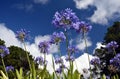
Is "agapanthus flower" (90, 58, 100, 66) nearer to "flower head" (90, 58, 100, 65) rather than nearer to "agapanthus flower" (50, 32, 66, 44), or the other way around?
"flower head" (90, 58, 100, 65)

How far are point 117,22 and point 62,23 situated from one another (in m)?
49.2

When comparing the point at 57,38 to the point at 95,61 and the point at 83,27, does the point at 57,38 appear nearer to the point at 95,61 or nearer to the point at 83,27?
the point at 83,27

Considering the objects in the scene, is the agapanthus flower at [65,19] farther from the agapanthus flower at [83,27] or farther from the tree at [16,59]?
the tree at [16,59]

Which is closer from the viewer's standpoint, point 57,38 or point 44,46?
point 57,38

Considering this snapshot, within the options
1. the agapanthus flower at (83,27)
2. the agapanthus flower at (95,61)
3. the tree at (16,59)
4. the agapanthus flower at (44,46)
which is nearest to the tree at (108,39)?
the tree at (16,59)

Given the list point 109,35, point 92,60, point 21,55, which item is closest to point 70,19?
point 92,60

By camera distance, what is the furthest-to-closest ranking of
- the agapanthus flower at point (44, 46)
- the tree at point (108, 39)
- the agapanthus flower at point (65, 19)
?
the tree at point (108, 39) → the agapanthus flower at point (44, 46) → the agapanthus flower at point (65, 19)

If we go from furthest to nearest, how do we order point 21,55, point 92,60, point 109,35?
1. point 109,35
2. point 21,55
3. point 92,60

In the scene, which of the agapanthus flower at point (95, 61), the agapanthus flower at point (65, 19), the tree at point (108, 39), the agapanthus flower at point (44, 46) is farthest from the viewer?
the tree at point (108, 39)

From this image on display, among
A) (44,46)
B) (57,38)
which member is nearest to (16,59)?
(44,46)

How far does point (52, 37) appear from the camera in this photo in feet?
30.5

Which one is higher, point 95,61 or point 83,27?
point 95,61

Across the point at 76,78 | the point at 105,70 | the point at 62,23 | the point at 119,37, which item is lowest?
the point at 76,78

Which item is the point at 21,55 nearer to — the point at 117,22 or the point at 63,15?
the point at 117,22
